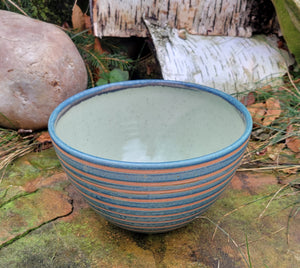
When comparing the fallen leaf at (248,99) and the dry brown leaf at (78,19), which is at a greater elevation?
the dry brown leaf at (78,19)

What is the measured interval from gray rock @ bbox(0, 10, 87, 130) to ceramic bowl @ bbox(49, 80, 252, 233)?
497 millimetres

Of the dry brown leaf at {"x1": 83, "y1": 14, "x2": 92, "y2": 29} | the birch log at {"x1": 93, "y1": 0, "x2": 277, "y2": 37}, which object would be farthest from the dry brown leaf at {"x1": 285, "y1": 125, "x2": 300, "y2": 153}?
the dry brown leaf at {"x1": 83, "y1": 14, "x2": 92, "y2": 29}

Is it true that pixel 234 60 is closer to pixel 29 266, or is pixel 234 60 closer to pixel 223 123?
pixel 223 123

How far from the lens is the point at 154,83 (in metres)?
1.29

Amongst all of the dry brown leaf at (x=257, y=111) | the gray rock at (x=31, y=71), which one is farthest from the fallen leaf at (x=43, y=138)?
the dry brown leaf at (x=257, y=111)

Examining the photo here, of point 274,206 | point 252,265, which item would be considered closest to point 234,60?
point 274,206

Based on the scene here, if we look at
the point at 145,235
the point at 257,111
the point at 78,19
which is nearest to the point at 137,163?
the point at 145,235

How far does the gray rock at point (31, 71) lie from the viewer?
1.59m

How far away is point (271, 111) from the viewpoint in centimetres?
176

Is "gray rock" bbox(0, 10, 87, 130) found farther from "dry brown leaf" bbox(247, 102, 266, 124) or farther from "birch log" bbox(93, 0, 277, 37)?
"dry brown leaf" bbox(247, 102, 266, 124)

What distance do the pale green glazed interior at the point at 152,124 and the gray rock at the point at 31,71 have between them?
0.49 meters

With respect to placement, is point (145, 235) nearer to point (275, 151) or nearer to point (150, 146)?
point (150, 146)

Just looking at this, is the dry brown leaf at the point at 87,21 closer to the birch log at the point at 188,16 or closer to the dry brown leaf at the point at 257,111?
the birch log at the point at 188,16

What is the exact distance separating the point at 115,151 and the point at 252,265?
0.62 m
